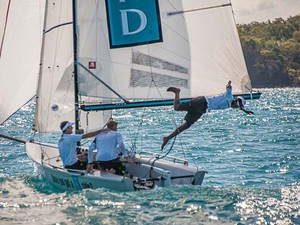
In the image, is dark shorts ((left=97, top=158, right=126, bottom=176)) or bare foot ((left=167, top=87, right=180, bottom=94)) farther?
bare foot ((left=167, top=87, right=180, bottom=94))

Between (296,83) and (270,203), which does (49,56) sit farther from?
(296,83)

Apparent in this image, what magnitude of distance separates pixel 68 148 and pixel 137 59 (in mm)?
2516

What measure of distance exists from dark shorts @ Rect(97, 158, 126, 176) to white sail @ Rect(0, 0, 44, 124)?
378 centimetres

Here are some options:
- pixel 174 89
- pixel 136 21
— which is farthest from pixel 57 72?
pixel 174 89

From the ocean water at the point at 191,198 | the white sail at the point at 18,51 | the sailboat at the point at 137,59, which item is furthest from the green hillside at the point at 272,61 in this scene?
the sailboat at the point at 137,59

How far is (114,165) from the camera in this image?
1262 centimetres

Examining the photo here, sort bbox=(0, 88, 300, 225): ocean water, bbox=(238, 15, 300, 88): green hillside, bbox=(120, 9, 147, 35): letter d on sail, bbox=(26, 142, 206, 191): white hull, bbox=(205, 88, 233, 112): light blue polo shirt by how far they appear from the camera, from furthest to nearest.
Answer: bbox=(238, 15, 300, 88): green hillside, bbox=(120, 9, 147, 35): letter d on sail, bbox=(205, 88, 233, 112): light blue polo shirt, bbox=(26, 142, 206, 191): white hull, bbox=(0, 88, 300, 225): ocean water

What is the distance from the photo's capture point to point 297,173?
16.0 meters

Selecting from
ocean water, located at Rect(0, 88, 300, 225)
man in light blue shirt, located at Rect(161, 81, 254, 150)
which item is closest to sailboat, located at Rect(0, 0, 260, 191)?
man in light blue shirt, located at Rect(161, 81, 254, 150)

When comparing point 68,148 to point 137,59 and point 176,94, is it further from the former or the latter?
point 137,59

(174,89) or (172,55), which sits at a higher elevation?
(172,55)

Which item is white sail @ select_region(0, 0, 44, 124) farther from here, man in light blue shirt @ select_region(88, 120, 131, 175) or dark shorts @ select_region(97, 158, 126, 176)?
dark shorts @ select_region(97, 158, 126, 176)

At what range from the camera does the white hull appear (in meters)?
12.0

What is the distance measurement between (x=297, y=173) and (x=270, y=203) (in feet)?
16.0
